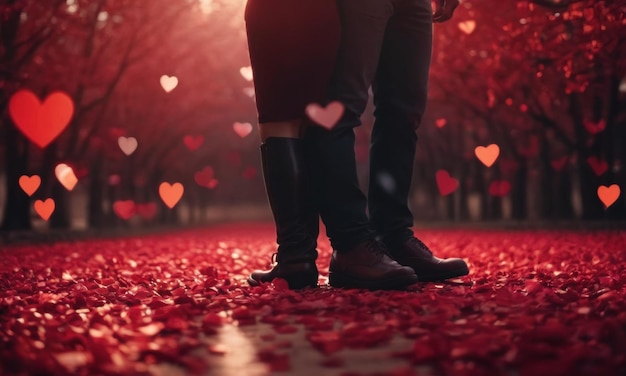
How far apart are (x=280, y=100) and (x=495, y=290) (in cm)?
153

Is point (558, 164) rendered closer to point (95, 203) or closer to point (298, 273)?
point (95, 203)

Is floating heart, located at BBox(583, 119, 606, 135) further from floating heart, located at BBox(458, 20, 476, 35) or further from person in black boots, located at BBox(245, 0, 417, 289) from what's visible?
person in black boots, located at BBox(245, 0, 417, 289)

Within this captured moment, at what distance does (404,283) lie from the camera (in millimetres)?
4168

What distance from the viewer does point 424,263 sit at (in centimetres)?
462

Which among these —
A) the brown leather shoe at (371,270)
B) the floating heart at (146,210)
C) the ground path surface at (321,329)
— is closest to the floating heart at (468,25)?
the ground path surface at (321,329)

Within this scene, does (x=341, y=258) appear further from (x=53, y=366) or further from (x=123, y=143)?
(x=123, y=143)

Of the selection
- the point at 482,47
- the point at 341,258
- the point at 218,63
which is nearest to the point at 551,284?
the point at 341,258

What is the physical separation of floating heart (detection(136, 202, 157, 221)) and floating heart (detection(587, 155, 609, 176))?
61.0 ft

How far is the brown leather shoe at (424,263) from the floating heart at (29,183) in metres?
14.1

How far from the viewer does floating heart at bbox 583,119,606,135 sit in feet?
61.2

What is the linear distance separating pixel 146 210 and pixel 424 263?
93.0ft

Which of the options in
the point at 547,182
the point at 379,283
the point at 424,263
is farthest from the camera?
the point at 547,182

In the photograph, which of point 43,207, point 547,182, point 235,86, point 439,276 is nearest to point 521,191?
point 547,182

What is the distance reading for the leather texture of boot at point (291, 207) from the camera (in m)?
4.34
